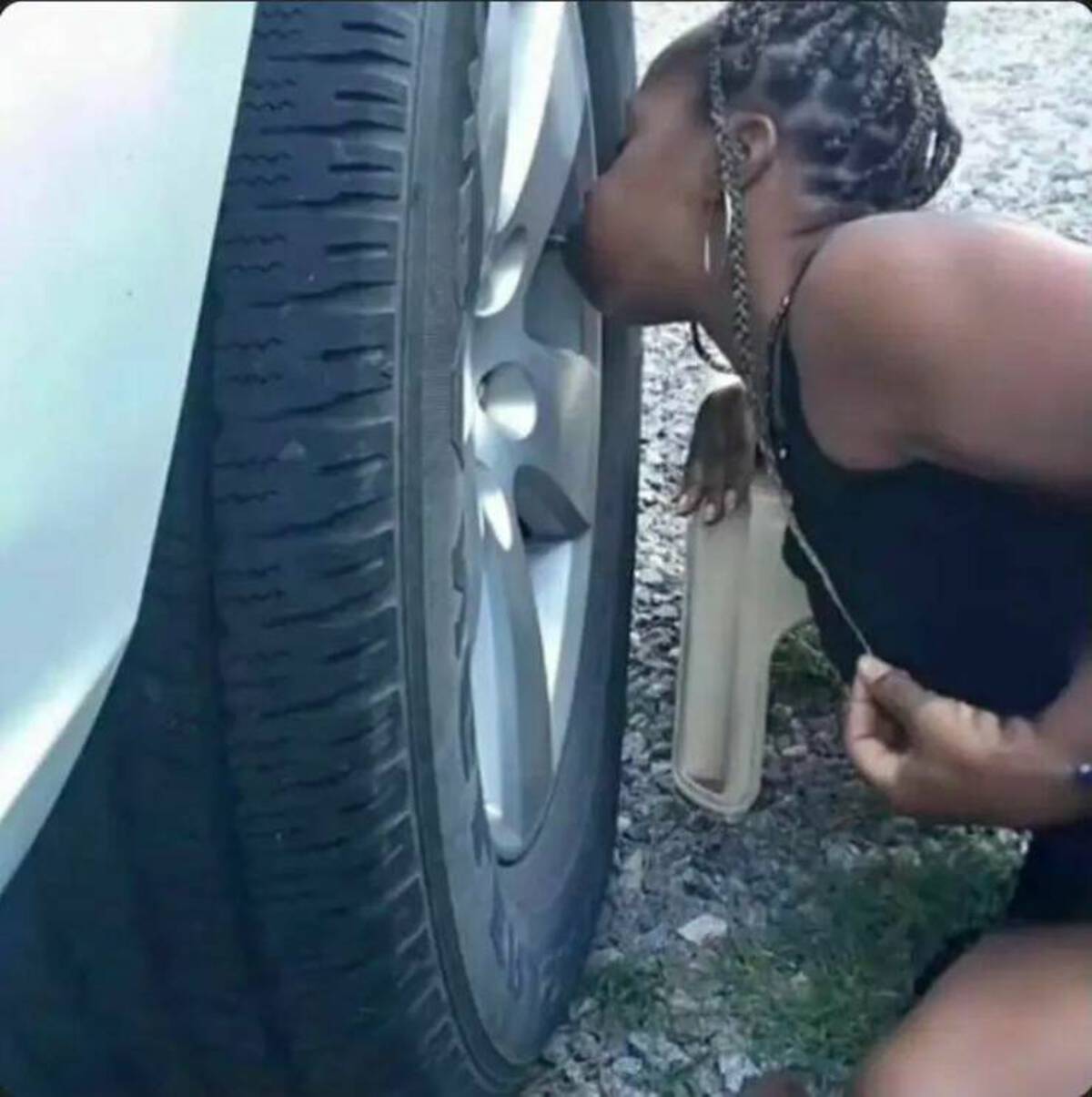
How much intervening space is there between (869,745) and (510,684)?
7.6 inches

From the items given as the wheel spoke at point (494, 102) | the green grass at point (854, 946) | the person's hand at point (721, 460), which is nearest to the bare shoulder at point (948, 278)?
the wheel spoke at point (494, 102)

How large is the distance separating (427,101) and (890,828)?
714 mm

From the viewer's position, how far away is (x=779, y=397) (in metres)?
1.13

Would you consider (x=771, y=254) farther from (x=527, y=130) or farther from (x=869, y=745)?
(x=869, y=745)

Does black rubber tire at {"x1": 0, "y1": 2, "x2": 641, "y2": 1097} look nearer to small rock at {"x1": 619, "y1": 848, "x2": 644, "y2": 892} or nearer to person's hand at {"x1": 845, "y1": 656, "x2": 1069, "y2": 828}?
person's hand at {"x1": 845, "y1": 656, "x2": 1069, "y2": 828}

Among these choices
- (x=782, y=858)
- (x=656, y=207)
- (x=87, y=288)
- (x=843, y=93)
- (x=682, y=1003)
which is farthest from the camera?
(x=782, y=858)

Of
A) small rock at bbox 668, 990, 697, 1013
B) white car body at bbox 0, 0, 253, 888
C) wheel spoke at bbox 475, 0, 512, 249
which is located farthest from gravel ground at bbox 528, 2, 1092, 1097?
white car body at bbox 0, 0, 253, 888

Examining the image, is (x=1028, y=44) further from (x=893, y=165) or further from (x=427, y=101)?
(x=427, y=101)

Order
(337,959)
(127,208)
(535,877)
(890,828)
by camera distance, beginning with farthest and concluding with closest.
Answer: (890,828)
(535,877)
(337,959)
(127,208)

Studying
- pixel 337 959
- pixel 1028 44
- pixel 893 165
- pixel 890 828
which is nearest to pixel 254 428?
pixel 337 959

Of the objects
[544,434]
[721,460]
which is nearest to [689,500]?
[721,460]

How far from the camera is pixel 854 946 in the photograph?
1.35 m

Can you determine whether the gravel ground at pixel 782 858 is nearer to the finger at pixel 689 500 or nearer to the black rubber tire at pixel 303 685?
the finger at pixel 689 500

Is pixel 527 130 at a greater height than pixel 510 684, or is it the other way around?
pixel 527 130
